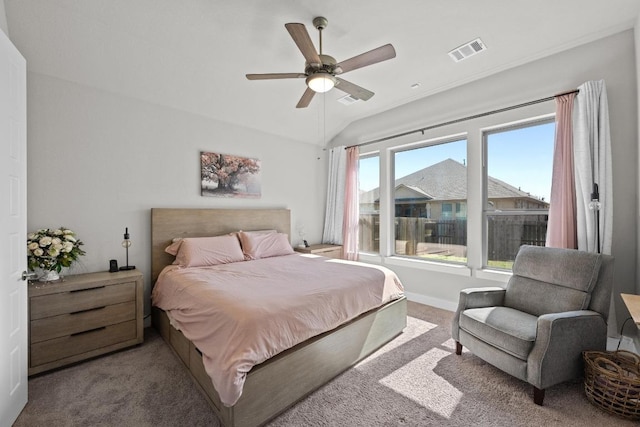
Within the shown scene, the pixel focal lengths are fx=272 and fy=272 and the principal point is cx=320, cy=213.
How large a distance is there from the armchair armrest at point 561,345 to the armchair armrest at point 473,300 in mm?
587

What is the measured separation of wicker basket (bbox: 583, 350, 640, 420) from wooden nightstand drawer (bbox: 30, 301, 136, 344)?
374 centimetres

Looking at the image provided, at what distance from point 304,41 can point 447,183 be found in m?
2.82

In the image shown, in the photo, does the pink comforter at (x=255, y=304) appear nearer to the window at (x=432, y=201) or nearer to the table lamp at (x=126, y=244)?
the table lamp at (x=126, y=244)

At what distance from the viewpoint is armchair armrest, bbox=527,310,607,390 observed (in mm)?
1798

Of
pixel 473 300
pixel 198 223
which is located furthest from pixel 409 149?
pixel 198 223

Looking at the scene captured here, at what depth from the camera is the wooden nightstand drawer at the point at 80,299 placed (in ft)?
7.15

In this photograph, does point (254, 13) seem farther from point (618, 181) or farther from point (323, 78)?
point (618, 181)

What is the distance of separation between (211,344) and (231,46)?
267 cm

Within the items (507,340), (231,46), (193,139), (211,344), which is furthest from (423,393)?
(193,139)

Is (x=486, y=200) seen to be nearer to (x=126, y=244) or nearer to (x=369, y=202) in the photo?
(x=369, y=202)

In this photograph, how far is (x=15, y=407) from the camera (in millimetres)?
1706

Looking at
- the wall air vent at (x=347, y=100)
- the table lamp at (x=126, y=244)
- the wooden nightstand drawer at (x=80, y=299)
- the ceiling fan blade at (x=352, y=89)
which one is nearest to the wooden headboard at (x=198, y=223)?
the table lamp at (x=126, y=244)

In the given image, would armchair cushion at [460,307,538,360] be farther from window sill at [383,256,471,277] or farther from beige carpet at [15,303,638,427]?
window sill at [383,256,471,277]

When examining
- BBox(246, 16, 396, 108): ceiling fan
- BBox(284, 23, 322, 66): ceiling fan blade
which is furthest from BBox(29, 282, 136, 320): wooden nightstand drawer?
BBox(284, 23, 322, 66): ceiling fan blade
